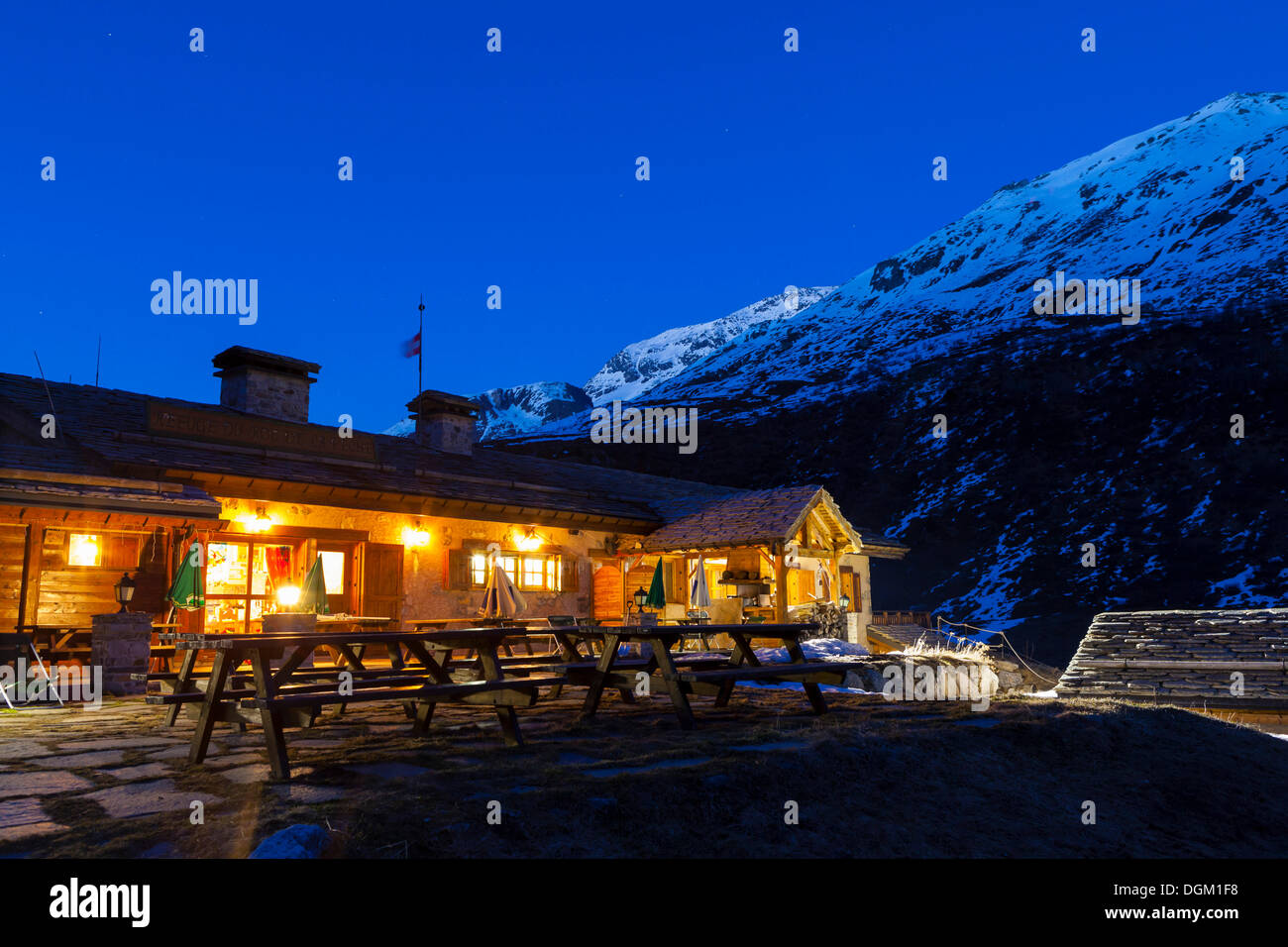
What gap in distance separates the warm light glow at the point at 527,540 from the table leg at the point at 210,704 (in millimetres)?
11915

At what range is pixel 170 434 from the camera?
45.0ft

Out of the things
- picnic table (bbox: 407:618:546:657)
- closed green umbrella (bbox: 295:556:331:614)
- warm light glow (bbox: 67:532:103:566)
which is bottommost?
picnic table (bbox: 407:618:546:657)

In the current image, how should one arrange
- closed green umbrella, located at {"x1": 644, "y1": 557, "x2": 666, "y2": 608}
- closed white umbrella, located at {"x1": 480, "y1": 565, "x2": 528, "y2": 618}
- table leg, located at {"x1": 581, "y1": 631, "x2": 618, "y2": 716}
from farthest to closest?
1. closed green umbrella, located at {"x1": 644, "y1": 557, "x2": 666, "y2": 608}
2. closed white umbrella, located at {"x1": 480, "y1": 565, "x2": 528, "y2": 618}
3. table leg, located at {"x1": 581, "y1": 631, "x2": 618, "y2": 716}

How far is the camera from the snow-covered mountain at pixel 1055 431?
45000mm

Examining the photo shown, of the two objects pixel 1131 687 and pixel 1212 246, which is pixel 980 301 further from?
pixel 1131 687

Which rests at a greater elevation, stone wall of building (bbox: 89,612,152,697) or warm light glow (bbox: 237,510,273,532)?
warm light glow (bbox: 237,510,273,532)

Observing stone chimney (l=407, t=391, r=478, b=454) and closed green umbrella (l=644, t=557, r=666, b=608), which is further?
stone chimney (l=407, t=391, r=478, b=454)

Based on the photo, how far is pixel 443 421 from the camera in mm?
19906

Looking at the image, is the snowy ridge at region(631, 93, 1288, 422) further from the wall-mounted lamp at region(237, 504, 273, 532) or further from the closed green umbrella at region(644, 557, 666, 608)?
the wall-mounted lamp at region(237, 504, 273, 532)

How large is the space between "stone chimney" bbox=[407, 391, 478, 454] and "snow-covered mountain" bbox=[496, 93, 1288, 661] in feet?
91.0

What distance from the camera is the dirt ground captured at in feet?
11.5

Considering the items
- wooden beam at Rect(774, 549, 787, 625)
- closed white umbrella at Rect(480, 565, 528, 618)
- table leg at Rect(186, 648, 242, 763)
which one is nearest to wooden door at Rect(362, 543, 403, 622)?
closed white umbrella at Rect(480, 565, 528, 618)

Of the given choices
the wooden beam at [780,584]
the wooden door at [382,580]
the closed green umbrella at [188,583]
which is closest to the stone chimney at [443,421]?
the wooden door at [382,580]

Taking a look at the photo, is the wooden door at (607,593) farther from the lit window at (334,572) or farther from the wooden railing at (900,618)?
the wooden railing at (900,618)
